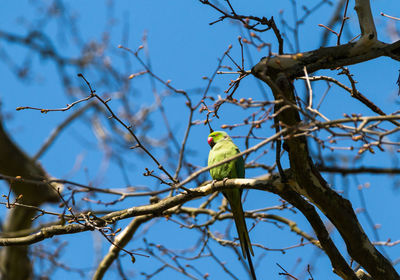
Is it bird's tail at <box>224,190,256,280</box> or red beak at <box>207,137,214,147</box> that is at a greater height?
red beak at <box>207,137,214,147</box>

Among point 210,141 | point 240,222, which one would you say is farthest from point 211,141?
point 240,222

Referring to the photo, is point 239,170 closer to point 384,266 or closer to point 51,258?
point 384,266

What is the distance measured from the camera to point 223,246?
4449 mm

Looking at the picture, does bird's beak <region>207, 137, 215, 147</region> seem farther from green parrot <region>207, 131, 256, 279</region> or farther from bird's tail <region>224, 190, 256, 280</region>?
bird's tail <region>224, 190, 256, 280</region>

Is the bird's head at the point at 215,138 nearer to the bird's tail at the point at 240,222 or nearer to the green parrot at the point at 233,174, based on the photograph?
the green parrot at the point at 233,174

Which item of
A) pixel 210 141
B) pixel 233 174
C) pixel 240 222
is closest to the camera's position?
pixel 240 222

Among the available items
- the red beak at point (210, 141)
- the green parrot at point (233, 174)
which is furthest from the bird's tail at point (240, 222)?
the red beak at point (210, 141)

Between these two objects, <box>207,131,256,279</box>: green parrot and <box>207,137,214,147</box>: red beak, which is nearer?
<box>207,131,256,279</box>: green parrot

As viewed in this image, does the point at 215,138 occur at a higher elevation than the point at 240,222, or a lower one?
higher

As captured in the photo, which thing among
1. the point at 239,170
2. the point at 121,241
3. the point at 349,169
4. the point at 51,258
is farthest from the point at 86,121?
the point at 349,169

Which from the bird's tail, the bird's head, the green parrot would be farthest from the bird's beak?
the bird's tail

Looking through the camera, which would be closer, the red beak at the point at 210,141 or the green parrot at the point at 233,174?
the green parrot at the point at 233,174

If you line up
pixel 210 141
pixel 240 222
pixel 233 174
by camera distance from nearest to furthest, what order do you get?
pixel 240 222
pixel 233 174
pixel 210 141

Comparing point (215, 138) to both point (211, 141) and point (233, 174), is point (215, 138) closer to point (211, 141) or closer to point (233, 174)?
point (211, 141)
